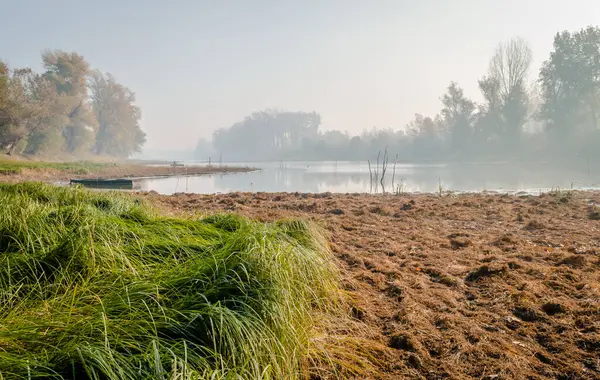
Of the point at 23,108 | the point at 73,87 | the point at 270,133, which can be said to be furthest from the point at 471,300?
the point at 270,133

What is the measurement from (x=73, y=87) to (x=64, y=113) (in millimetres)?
6882

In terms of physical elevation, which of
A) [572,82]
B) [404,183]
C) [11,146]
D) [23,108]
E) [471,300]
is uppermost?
[572,82]

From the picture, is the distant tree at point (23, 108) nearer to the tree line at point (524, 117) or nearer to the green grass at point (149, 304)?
the green grass at point (149, 304)

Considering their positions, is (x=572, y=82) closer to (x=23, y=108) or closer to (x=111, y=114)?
(x=23, y=108)

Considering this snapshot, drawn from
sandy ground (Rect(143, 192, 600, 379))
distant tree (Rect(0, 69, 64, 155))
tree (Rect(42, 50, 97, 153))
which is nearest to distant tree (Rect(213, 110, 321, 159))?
tree (Rect(42, 50, 97, 153))

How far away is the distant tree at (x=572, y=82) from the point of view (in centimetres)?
3862

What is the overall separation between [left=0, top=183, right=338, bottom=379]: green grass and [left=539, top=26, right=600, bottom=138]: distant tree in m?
46.2

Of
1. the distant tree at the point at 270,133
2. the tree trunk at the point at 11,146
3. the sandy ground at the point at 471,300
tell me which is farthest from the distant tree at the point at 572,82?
the distant tree at the point at 270,133

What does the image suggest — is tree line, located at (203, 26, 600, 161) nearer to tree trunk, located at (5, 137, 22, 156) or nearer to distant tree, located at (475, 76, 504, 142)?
distant tree, located at (475, 76, 504, 142)

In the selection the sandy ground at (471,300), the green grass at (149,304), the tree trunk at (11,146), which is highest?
the tree trunk at (11,146)

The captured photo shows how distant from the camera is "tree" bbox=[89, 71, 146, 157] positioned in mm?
61688

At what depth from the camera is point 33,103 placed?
33062 millimetres

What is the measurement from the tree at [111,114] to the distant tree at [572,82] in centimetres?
5900

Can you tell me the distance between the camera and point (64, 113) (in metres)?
41.6
